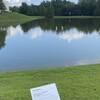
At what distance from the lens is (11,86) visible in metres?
6.80

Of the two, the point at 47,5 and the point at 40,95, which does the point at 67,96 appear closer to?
the point at 40,95

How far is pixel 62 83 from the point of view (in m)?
6.85

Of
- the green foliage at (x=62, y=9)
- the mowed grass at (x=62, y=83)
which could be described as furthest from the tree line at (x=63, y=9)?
the mowed grass at (x=62, y=83)

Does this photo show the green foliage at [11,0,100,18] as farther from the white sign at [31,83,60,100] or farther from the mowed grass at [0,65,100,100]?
the white sign at [31,83,60,100]

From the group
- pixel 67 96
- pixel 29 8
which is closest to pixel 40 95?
pixel 67 96

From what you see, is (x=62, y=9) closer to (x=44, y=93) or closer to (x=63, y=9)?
(x=63, y=9)

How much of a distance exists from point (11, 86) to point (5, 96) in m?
0.76

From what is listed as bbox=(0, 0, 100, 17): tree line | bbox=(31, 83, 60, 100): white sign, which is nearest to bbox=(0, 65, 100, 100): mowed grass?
bbox=(31, 83, 60, 100): white sign

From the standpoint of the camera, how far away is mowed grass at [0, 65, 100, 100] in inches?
238

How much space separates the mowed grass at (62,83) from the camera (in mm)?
6055

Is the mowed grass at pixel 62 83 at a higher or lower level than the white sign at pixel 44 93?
lower

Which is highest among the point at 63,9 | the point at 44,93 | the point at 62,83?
the point at 44,93

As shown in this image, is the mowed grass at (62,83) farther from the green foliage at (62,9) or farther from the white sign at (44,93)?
the green foliage at (62,9)

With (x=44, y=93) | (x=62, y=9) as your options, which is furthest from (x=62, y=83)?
(x=62, y=9)
